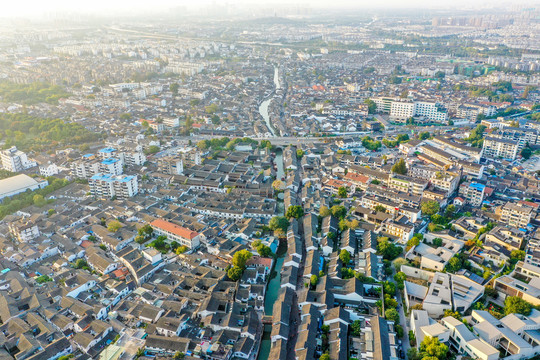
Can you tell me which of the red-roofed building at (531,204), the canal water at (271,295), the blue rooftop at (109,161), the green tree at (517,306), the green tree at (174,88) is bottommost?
the canal water at (271,295)

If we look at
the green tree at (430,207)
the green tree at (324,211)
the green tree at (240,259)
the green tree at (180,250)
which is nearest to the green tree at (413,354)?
the green tree at (240,259)

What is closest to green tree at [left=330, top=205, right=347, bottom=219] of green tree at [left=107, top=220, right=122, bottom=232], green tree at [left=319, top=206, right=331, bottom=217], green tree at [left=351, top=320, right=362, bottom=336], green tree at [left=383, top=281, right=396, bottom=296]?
green tree at [left=319, top=206, right=331, bottom=217]

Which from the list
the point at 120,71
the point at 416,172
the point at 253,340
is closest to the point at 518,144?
the point at 416,172

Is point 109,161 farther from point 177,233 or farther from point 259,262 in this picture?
point 259,262

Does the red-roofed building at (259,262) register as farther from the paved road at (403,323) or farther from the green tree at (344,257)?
the paved road at (403,323)

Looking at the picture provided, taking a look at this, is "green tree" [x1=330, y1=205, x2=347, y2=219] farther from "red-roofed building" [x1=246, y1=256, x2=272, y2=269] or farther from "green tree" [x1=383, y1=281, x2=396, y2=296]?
"green tree" [x1=383, y1=281, x2=396, y2=296]

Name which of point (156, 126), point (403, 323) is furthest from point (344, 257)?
point (156, 126)
